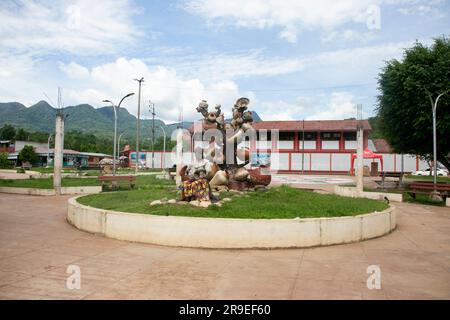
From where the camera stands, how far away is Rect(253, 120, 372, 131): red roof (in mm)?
48031

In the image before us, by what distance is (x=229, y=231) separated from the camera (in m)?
7.31

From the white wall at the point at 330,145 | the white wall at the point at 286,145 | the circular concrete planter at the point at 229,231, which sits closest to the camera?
the circular concrete planter at the point at 229,231

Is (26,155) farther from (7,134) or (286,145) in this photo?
(286,145)

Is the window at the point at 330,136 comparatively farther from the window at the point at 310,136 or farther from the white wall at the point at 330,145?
the window at the point at 310,136

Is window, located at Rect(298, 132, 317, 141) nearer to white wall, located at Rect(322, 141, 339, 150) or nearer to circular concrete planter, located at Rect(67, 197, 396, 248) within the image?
white wall, located at Rect(322, 141, 339, 150)

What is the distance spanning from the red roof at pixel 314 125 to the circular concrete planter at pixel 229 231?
41.8 meters

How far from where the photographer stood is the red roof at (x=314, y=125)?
48031 mm

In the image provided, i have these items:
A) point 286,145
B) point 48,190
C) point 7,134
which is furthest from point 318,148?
point 7,134

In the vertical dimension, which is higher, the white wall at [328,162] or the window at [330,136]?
the window at [330,136]

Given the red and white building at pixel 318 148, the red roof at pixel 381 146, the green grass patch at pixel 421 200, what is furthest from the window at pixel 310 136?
the green grass patch at pixel 421 200

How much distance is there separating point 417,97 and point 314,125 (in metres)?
28.8

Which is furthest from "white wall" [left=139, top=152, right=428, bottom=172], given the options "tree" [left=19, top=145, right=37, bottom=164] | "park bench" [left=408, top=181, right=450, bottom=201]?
"park bench" [left=408, top=181, right=450, bottom=201]

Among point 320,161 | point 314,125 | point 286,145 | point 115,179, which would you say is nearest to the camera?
point 115,179
